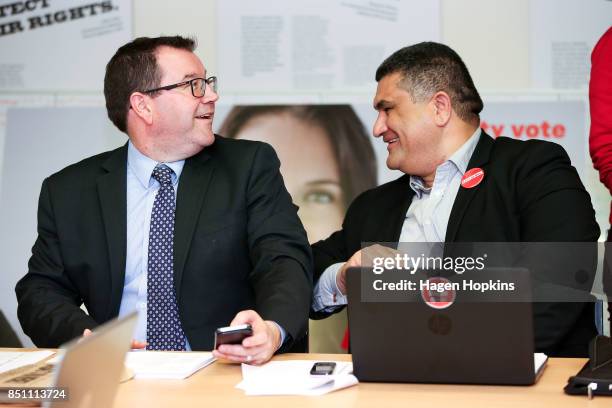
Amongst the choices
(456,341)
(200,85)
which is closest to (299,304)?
(456,341)

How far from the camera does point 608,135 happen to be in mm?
2689

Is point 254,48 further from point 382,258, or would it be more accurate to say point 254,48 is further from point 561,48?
point 382,258

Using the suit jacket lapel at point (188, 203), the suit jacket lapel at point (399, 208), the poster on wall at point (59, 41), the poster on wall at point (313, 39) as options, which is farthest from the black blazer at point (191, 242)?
the poster on wall at point (59, 41)

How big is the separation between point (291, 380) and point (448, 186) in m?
1.34

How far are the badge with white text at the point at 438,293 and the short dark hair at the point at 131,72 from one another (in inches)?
59.9

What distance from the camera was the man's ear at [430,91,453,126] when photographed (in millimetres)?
2879

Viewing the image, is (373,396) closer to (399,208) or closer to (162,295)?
(162,295)

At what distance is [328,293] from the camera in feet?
9.11

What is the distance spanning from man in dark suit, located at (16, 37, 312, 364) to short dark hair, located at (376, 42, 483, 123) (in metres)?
0.59

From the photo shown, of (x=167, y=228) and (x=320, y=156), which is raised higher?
(x=320, y=156)

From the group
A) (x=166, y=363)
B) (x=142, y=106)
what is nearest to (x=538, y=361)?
(x=166, y=363)

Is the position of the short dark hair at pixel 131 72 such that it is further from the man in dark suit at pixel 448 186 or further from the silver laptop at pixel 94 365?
the silver laptop at pixel 94 365

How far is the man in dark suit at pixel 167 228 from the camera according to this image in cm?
255

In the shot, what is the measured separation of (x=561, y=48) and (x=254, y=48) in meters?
1.60
